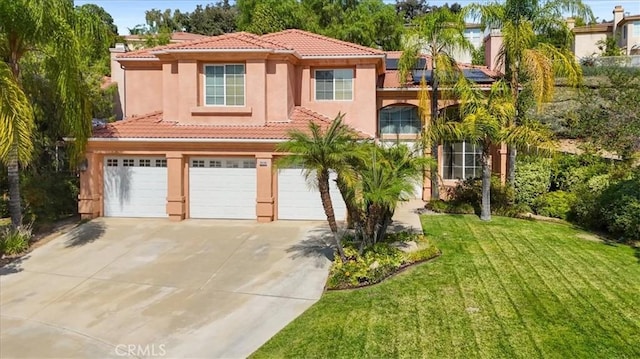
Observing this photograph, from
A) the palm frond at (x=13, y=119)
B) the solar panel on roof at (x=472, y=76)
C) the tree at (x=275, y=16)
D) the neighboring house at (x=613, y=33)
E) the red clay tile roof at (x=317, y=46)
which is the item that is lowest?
the palm frond at (x=13, y=119)

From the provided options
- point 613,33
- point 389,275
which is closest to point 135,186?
point 389,275

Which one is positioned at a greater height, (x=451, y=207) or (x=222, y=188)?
(x=222, y=188)

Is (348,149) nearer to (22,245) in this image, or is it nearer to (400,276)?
(400,276)

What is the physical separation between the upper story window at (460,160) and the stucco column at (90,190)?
14.4 metres

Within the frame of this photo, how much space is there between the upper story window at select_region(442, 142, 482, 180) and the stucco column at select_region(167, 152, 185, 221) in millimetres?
11611

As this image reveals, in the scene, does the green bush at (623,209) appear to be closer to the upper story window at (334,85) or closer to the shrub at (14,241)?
the upper story window at (334,85)

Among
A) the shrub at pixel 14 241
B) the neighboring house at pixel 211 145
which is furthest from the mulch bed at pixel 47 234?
the neighboring house at pixel 211 145

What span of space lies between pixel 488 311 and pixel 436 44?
481 inches

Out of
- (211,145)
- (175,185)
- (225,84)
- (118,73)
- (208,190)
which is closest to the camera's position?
(211,145)

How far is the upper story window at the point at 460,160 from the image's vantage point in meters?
22.6

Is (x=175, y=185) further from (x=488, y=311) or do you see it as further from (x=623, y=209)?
(x=623, y=209)

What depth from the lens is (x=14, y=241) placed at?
14516mm

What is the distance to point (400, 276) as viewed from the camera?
11.8m

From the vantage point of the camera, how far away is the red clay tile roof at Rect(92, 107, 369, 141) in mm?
17734
